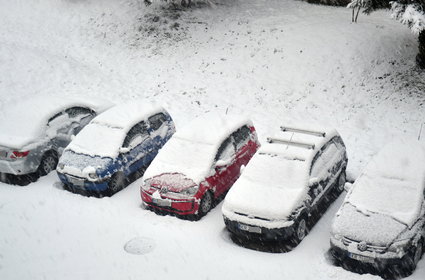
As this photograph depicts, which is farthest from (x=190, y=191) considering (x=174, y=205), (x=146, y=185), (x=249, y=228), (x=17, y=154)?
(x=17, y=154)

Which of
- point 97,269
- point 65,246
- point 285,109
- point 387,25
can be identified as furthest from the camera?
point 387,25

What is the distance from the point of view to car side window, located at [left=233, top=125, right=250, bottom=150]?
11.6 metres

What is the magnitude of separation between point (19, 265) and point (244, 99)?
382 inches

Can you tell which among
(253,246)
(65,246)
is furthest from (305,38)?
(65,246)

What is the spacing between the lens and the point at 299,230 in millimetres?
9336

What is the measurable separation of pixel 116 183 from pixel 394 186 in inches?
261

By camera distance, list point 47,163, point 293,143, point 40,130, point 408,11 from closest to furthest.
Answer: point 293,143 → point 40,130 → point 47,163 → point 408,11

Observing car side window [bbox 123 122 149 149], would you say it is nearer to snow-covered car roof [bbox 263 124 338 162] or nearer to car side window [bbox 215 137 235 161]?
car side window [bbox 215 137 235 161]

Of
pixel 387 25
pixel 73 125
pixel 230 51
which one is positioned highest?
pixel 387 25

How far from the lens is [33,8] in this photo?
73.5 feet

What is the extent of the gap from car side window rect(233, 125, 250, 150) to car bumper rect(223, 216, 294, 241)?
→ 2.70 m

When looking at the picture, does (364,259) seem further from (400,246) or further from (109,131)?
(109,131)

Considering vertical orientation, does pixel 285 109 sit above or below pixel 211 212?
above

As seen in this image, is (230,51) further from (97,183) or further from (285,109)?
(97,183)
